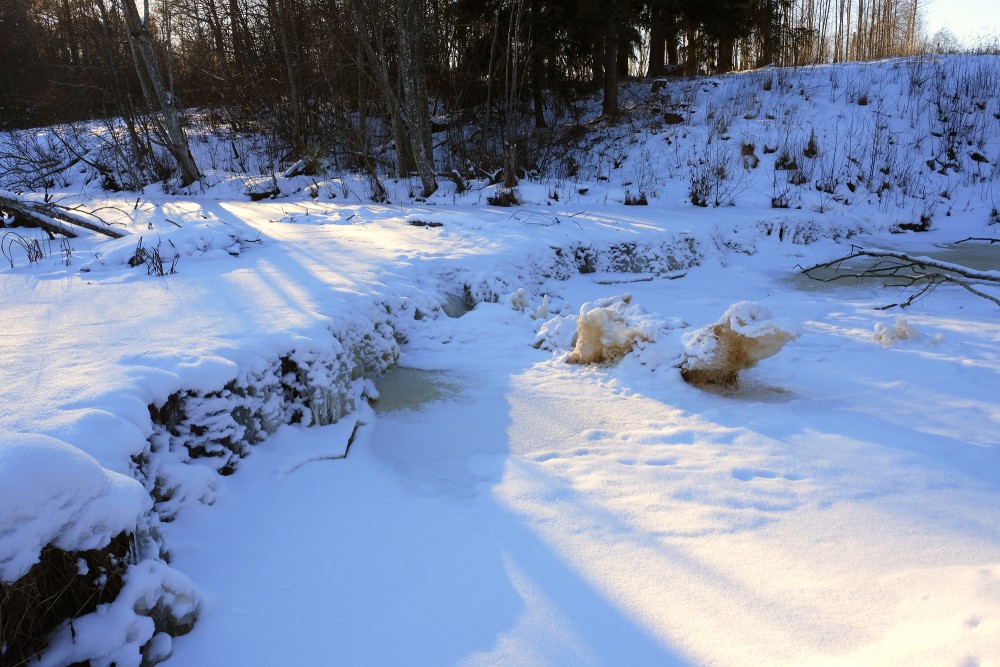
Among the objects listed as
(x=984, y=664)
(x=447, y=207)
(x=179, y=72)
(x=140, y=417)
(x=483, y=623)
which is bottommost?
(x=483, y=623)

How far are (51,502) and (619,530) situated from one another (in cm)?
191

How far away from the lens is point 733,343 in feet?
12.1

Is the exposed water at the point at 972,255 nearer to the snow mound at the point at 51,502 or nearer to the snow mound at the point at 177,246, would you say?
the snow mound at the point at 177,246

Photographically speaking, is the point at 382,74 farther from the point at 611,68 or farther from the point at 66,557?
the point at 66,557

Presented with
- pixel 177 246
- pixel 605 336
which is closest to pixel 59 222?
pixel 177 246

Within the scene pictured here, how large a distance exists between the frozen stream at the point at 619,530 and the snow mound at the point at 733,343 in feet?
0.53

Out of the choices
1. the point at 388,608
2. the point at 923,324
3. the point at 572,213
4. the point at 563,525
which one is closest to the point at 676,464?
the point at 563,525

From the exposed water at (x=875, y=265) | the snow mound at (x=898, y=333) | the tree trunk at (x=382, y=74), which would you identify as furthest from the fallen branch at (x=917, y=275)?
the tree trunk at (x=382, y=74)

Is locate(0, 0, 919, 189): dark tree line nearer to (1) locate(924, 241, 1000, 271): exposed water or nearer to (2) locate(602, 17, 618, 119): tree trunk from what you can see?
(2) locate(602, 17, 618, 119): tree trunk

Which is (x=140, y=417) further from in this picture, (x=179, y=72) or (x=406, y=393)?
(x=179, y=72)

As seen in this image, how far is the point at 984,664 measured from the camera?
57.8 inches

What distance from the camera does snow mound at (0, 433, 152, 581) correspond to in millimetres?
1525

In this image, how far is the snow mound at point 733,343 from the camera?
3535 millimetres

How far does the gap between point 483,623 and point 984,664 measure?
1.35m
